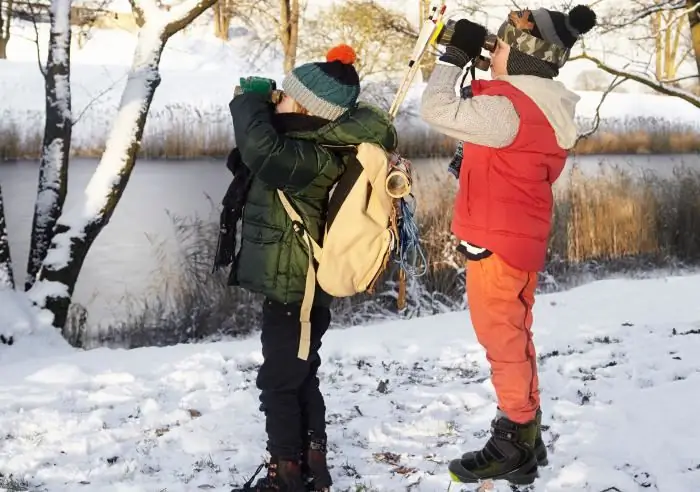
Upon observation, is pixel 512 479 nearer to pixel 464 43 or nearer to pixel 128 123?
pixel 464 43

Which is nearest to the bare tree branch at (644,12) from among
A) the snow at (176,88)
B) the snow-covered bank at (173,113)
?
the snow at (176,88)

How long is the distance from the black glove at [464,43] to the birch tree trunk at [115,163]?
13.9 ft

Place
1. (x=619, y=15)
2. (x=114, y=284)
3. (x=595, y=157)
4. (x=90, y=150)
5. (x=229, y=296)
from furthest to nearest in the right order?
(x=595, y=157), (x=90, y=150), (x=114, y=284), (x=229, y=296), (x=619, y=15)

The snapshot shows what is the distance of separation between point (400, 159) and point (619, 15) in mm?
4450

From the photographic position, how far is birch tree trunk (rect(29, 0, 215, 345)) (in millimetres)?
6270

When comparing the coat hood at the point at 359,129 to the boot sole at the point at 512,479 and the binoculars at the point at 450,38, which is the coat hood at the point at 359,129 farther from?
the boot sole at the point at 512,479

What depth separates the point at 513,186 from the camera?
2.56 m

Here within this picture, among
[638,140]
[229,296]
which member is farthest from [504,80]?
[638,140]

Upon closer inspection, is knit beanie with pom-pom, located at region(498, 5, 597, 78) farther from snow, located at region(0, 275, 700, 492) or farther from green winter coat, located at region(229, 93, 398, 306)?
snow, located at region(0, 275, 700, 492)

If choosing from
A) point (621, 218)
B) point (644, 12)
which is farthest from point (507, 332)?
point (621, 218)

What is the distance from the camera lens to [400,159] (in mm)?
2592

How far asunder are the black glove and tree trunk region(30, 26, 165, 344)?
4351mm

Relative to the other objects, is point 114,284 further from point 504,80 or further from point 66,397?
point 504,80

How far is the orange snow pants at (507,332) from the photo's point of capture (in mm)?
2607
